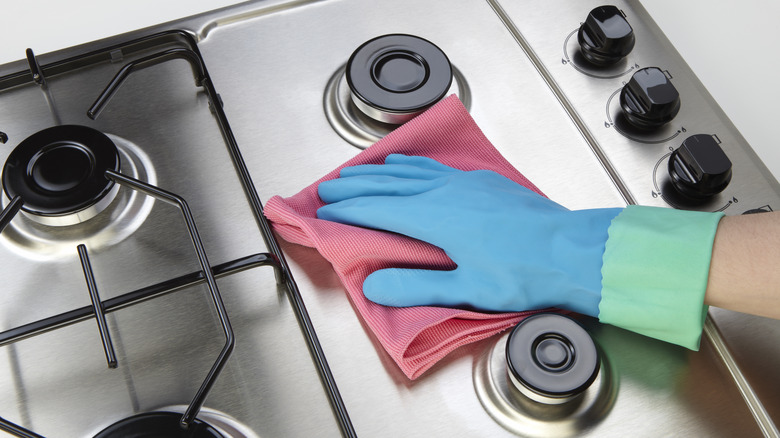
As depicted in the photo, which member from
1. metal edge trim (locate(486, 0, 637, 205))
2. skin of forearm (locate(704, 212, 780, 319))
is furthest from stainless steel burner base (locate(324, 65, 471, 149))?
skin of forearm (locate(704, 212, 780, 319))

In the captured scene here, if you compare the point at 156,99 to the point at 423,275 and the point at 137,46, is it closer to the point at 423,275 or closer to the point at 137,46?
the point at 137,46

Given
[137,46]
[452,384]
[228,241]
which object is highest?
[137,46]

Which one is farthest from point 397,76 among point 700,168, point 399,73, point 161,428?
point 161,428

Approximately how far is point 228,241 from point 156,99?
217 mm

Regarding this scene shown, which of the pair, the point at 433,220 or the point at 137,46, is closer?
the point at 433,220

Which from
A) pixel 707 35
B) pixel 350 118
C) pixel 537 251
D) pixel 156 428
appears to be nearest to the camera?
pixel 156 428

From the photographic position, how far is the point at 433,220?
70cm

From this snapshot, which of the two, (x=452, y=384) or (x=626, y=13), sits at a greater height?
(x=626, y=13)

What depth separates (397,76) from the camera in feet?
2.69

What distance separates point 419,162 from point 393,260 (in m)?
0.13

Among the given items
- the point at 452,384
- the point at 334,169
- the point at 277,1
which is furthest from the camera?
the point at 277,1

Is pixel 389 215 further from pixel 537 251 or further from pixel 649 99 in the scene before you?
pixel 649 99

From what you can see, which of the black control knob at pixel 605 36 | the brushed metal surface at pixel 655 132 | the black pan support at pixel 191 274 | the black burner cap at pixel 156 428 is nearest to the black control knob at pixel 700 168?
the brushed metal surface at pixel 655 132

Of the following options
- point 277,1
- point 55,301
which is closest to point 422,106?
point 277,1
